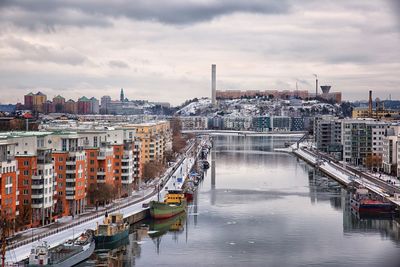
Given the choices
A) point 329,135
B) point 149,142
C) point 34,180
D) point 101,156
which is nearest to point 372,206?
point 101,156

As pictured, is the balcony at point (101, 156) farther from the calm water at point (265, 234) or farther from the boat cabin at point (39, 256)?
the boat cabin at point (39, 256)

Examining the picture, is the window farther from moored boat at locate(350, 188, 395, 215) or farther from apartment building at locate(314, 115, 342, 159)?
apartment building at locate(314, 115, 342, 159)

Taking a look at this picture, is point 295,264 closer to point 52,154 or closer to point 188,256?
point 188,256

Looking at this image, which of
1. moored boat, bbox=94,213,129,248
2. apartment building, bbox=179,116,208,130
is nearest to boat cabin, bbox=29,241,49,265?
moored boat, bbox=94,213,129,248

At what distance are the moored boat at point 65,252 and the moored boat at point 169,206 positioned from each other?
338 centimetres

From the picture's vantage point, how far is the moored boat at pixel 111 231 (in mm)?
12773

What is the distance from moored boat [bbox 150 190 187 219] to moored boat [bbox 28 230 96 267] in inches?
133

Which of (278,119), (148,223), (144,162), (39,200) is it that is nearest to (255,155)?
(144,162)

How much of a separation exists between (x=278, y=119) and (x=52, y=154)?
64.1 m

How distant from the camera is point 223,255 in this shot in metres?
12.2

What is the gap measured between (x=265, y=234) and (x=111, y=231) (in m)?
2.85

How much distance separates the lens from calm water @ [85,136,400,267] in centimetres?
1191

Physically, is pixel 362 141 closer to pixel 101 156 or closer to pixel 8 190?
pixel 101 156

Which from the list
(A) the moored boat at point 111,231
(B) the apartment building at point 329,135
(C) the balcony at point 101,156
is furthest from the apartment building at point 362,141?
(A) the moored boat at point 111,231
